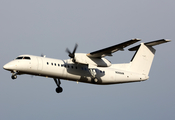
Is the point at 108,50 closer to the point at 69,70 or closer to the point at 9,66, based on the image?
the point at 69,70

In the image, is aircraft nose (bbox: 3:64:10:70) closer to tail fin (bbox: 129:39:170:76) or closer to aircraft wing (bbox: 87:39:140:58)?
aircraft wing (bbox: 87:39:140:58)

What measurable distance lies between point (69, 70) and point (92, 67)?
1.69m

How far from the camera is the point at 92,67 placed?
20094 millimetres

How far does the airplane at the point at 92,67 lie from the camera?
61.6ft

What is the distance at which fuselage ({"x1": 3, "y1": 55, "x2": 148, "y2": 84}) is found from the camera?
18.7 metres

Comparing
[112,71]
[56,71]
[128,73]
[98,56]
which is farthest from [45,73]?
[128,73]

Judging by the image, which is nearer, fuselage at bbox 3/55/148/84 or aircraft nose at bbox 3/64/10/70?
aircraft nose at bbox 3/64/10/70

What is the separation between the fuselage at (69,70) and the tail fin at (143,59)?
0.57 metres

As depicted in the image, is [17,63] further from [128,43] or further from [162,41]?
[162,41]

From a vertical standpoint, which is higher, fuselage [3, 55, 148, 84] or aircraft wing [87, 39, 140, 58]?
aircraft wing [87, 39, 140, 58]

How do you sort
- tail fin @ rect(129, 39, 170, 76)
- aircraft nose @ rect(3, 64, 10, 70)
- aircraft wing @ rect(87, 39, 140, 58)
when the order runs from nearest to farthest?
aircraft nose @ rect(3, 64, 10, 70) → aircraft wing @ rect(87, 39, 140, 58) → tail fin @ rect(129, 39, 170, 76)

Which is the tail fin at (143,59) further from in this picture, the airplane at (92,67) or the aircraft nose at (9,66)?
the aircraft nose at (9,66)

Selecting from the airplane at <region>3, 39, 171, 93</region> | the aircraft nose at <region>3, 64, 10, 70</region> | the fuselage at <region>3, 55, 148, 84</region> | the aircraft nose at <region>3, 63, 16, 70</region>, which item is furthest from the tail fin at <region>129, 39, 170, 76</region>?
the aircraft nose at <region>3, 64, 10, 70</region>

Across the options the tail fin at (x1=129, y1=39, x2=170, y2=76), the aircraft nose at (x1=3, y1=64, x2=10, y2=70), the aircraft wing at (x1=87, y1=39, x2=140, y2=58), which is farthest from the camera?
the tail fin at (x1=129, y1=39, x2=170, y2=76)
